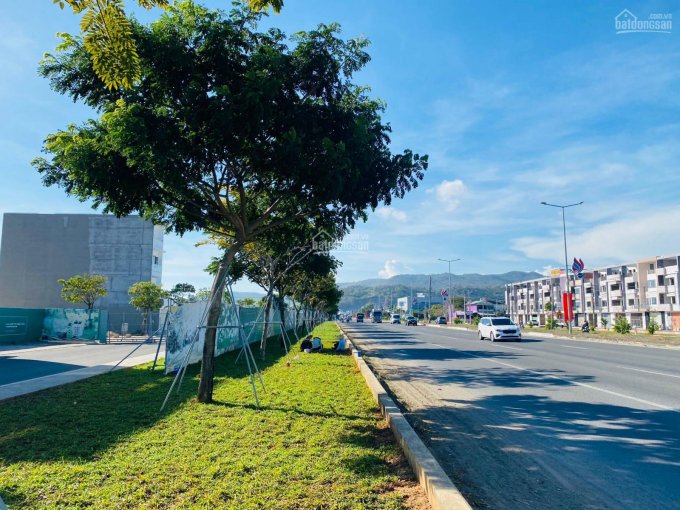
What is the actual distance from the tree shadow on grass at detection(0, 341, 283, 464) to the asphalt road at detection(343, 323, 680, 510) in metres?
4.44

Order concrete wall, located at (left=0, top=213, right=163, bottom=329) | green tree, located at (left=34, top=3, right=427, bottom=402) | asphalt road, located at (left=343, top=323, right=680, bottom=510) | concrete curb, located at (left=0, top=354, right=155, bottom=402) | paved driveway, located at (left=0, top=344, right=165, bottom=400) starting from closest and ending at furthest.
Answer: asphalt road, located at (left=343, top=323, right=680, bottom=510) < green tree, located at (left=34, top=3, right=427, bottom=402) < concrete curb, located at (left=0, top=354, right=155, bottom=402) < paved driveway, located at (left=0, top=344, right=165, bottom=400) < concrete wall, located at (left=0, top=213, right=163, bottom=329)

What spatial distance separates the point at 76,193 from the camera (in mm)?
9547

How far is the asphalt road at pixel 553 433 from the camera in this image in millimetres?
4891

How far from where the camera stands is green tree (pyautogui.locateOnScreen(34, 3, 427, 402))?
787cm

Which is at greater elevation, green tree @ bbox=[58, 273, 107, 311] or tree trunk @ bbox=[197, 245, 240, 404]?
green tree @ bbox=[58, 273, 107, 311]

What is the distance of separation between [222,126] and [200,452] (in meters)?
4.86

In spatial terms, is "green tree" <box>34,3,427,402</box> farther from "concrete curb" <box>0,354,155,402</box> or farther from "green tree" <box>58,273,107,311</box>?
"green tree" <box>58,273,107,311</box>

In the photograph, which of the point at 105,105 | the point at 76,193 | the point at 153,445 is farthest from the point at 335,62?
the point at 153,445

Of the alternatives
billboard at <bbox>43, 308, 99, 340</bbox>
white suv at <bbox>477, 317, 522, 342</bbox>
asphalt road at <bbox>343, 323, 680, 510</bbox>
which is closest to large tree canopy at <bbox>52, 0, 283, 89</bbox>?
asphalt road at <bbox>343, 323, 680, 510</bbox>

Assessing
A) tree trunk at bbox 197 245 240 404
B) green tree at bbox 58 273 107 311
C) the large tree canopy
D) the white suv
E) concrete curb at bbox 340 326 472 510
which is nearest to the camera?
the large tree canopy

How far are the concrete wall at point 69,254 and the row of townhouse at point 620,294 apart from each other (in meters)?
65.6

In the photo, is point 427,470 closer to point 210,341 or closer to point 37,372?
point 210,341

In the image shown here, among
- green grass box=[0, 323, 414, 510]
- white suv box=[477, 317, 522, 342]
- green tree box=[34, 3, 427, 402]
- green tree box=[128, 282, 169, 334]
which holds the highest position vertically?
green tree box=[34, 3, 427, 402]

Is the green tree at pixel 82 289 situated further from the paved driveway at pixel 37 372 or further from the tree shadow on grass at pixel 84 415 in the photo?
the tree shadow on grass at pixel 84 415
